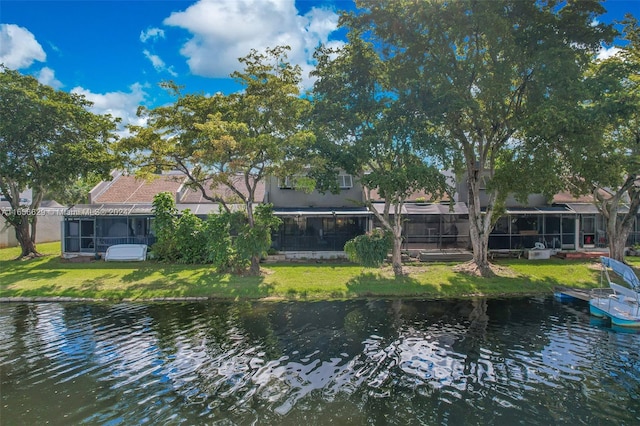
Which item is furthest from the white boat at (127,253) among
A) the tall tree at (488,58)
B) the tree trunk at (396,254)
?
the tall tree at (488,58)

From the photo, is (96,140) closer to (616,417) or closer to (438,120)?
(438,120)

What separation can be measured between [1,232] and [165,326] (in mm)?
26228

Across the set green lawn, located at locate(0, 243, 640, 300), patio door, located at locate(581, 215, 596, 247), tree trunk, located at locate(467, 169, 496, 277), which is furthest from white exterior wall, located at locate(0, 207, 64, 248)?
patio door, located at locate(581, 215, 596, 247)

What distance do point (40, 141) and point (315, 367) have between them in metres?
22.8

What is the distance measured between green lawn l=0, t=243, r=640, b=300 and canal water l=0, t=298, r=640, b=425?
2063 millimetres

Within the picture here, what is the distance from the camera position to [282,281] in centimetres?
1764

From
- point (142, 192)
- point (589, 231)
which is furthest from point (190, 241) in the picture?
point (589, 231)

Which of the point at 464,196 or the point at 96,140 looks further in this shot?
the point at 464,196

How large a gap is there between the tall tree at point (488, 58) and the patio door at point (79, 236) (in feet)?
67.1

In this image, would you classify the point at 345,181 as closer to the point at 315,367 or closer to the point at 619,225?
the point at 619,225

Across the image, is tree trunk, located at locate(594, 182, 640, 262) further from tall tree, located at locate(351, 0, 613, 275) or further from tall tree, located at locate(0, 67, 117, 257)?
tall tree, located at locate(0, 67, 117, 257)

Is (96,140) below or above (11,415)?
above

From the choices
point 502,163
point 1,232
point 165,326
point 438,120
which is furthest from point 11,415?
point 1,232

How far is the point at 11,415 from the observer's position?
23.5 ft
